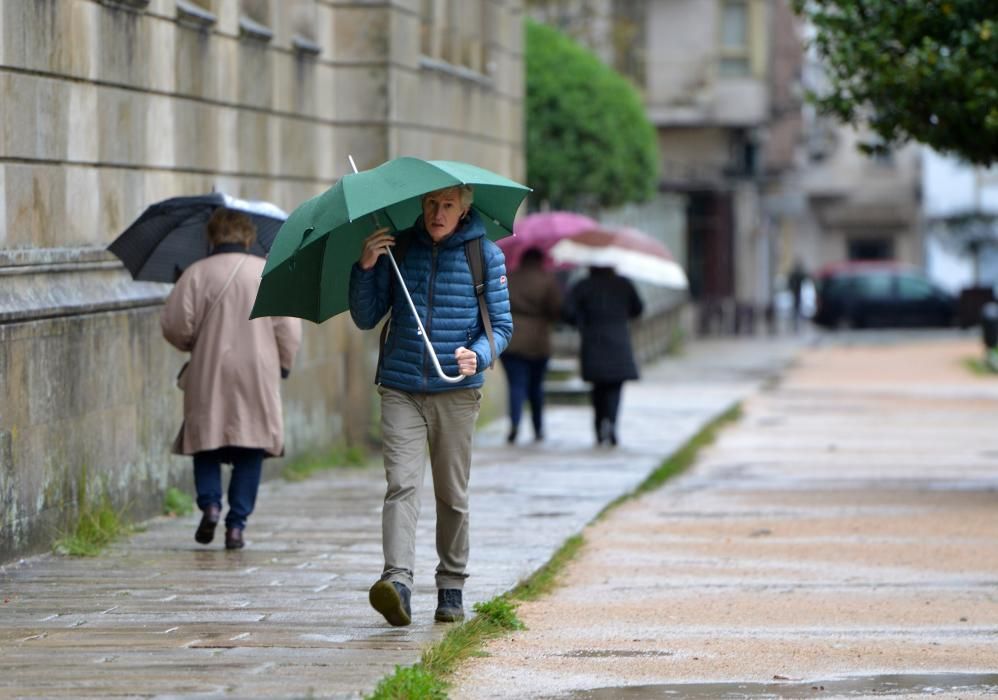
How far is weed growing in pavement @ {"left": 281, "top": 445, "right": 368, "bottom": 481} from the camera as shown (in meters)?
14.0

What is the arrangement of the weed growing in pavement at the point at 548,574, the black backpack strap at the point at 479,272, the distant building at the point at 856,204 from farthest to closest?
1. the distant building at the point at 856,204
2. the weed growing in pavement at the point at 548,574
3. the black backpack strap at the point at 479,272

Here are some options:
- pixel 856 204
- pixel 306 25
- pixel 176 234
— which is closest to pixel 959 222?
pixel 856 204

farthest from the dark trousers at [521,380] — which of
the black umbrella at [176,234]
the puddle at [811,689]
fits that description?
the puddle at [811,689]

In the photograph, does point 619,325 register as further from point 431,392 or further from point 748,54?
point 748,54

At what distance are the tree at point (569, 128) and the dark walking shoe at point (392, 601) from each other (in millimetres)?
22473

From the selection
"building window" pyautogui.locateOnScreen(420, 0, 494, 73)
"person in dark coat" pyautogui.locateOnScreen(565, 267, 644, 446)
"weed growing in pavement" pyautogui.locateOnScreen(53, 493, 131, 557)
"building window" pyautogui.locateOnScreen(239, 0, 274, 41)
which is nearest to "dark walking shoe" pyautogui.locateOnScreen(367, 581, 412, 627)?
"weed growing in pavement" pyautogui.locateOnScreen(53, 493, 131, 557)

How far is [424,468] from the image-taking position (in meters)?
7.91

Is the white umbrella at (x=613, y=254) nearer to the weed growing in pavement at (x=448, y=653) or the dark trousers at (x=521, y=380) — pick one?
the dark trousers at (x=521, y=380)

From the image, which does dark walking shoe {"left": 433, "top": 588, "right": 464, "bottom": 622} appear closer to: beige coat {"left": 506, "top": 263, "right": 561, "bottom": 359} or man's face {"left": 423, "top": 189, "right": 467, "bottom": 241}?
man's face {"left": 423, "top": 189, "right": 467, "bottom": 241}

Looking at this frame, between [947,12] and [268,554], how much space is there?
6021 mm

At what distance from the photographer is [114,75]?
11031 mm

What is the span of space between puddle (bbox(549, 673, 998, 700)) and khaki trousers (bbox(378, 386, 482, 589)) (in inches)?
45.3

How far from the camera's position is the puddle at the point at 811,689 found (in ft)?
22.5

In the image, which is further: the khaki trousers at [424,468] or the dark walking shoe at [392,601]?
the khaki trousers at [424,468]
